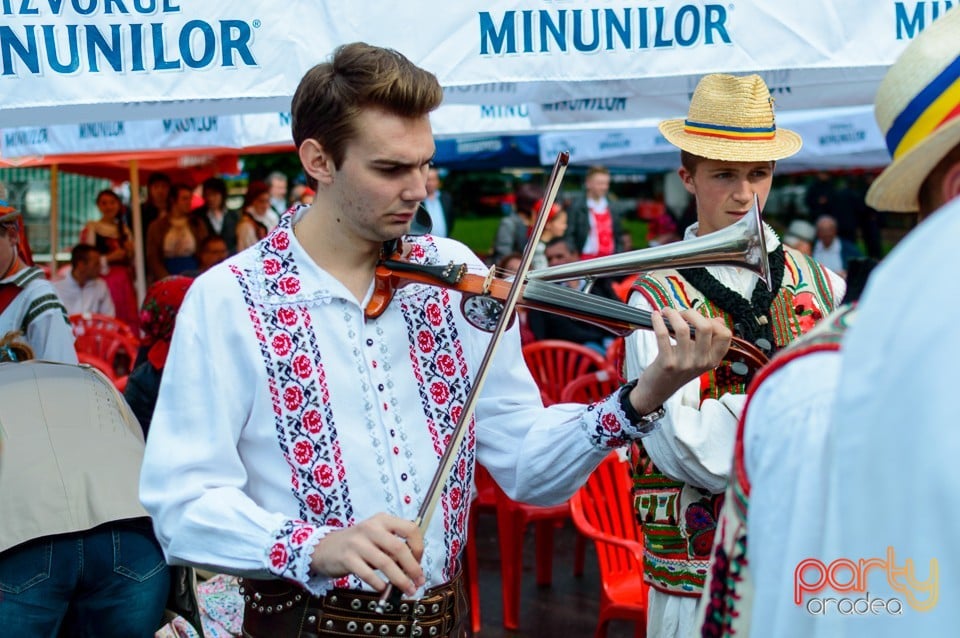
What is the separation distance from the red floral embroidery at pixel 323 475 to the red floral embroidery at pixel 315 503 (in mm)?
27

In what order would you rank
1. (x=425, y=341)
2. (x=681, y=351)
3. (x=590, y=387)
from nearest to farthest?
(x=681, y=351), (x=425, y=341), (x=590, y=387)

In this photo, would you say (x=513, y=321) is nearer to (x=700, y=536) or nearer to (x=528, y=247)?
(x=528, y=247)

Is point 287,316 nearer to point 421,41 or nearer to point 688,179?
point 688,179

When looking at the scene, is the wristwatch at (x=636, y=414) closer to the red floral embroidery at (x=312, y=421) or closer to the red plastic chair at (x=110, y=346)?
the red floral embroidery at (x=312, y=421)

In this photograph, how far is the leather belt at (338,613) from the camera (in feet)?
7.14

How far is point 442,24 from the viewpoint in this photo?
12.1 feet

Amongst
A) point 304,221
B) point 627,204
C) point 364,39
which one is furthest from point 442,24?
point 627,204

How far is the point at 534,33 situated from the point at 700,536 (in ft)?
5.77

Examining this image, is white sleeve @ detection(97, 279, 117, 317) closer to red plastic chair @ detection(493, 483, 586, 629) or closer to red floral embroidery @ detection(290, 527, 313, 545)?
red plastic chair @ detection(493, 483, 586, 629)

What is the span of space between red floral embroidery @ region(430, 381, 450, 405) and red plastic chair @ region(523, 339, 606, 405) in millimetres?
4211

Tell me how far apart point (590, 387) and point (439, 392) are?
12.2ft

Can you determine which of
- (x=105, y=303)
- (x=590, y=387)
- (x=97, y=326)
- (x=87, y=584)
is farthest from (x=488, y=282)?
(x=105, y=303)

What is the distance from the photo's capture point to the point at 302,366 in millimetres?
2203

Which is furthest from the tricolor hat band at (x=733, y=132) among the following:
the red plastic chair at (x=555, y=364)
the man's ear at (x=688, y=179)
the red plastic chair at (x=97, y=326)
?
the red plastic chair at (x=97, y=326)
